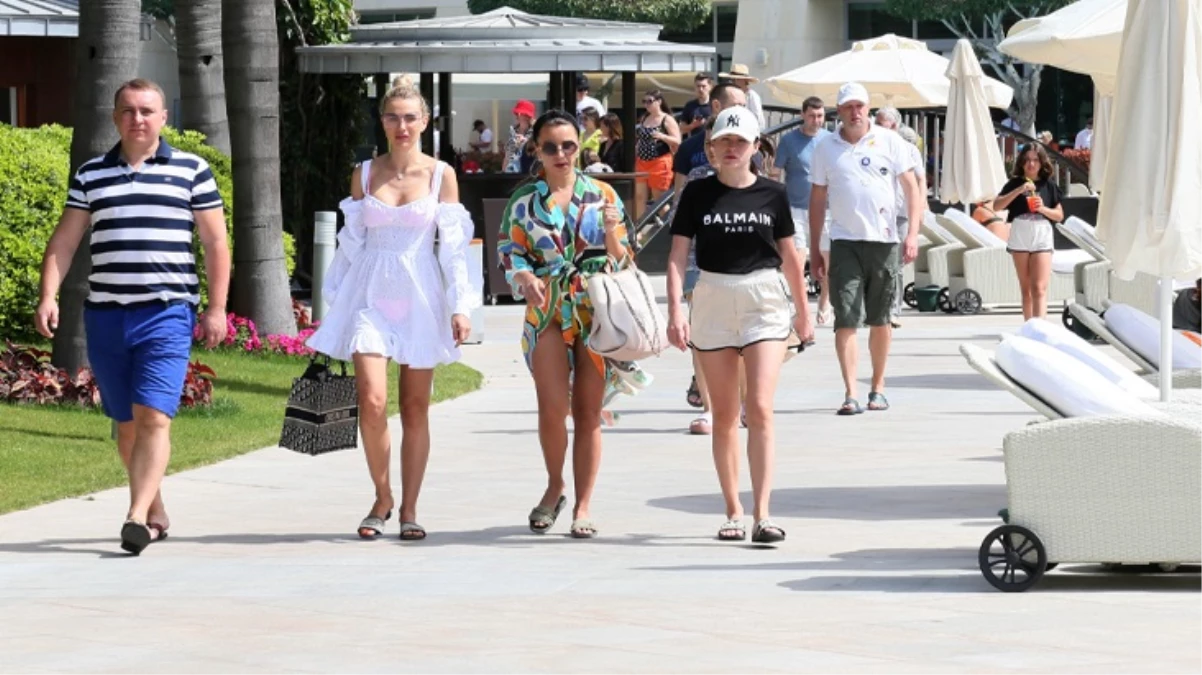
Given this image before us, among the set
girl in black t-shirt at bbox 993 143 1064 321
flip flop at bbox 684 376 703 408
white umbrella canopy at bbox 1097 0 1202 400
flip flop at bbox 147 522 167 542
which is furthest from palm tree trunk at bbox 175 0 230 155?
white umbrella canopy at bbox 1097 0 1202 400

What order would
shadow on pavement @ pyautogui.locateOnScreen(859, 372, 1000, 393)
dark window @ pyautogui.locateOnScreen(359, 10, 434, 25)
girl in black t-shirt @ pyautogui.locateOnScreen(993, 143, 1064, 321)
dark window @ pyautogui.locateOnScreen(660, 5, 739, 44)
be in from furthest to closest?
1. dark window @ pyautogui.locateOnScreen(359, 10, 434, 25)
2. dark window @ pyautogui.locateOnScreen(660, 5, 739, 44)
3. girl in black t-shirt @ pyautogui.locateOnScreen(993, 143, 1064, 321)
4. shadow on pavement @ pyautogui.locateOnScreen(859, 372, 1000, 393)

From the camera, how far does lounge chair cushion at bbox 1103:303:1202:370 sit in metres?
12.1

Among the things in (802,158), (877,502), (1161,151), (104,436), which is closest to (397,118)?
(877,502)

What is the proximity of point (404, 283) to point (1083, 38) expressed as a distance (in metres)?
8.63

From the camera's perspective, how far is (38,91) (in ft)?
94.6

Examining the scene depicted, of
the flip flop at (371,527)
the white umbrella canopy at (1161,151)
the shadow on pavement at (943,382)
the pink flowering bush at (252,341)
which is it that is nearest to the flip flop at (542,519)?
the flip flop at (371,527)

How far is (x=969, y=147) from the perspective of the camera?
75.5 ft

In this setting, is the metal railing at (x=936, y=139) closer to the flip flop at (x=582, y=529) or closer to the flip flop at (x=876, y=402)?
the flip flop at (x=876, y=402)

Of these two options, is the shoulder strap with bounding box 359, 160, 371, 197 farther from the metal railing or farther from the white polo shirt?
the metal railing

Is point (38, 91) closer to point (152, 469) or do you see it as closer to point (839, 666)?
point (152, 469)

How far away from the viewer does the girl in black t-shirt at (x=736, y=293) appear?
382 inches

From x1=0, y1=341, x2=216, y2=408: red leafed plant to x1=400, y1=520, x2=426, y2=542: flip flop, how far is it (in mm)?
4156

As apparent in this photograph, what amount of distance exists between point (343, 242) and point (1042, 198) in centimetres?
934

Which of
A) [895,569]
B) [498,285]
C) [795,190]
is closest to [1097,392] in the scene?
[895,569]
